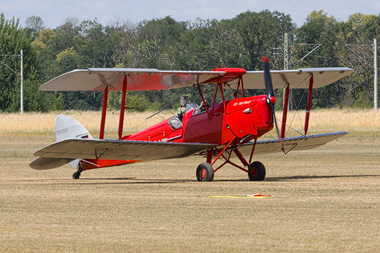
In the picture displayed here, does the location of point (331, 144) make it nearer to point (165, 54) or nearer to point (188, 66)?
point (188, 66)

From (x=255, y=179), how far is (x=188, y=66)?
61.3 m

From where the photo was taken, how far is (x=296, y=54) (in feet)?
251

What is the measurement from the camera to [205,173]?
55.6 feet

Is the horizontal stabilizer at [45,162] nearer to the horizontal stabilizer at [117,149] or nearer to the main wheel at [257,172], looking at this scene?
the horizontal stabilizer at [117,149]

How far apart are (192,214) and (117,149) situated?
6.16 m

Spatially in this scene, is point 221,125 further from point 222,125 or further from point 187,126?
point 187,126

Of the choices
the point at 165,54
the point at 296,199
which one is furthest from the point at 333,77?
the point at 165,54

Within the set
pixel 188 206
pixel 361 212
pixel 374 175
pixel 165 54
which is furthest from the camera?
pixel 165 54

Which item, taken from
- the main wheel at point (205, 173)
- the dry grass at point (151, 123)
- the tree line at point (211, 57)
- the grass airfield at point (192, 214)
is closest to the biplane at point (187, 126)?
the main wheel at point (205, 173)

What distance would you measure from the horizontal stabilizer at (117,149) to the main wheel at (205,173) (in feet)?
1.74

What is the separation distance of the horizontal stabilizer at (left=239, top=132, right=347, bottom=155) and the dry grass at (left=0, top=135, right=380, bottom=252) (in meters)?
0.79

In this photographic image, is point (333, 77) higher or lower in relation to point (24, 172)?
higher

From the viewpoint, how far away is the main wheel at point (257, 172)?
57.2 feet

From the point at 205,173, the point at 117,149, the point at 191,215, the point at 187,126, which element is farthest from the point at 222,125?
the point at 191,215
